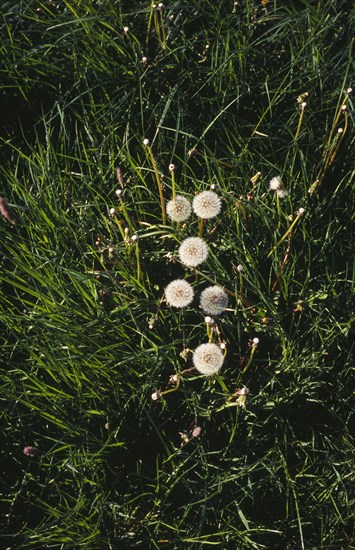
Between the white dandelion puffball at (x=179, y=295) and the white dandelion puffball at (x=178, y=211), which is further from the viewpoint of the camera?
the white dandelion puffball at (x=178, y=211)

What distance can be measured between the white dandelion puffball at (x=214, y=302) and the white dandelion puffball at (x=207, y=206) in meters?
0.22

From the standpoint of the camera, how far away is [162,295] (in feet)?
6.15

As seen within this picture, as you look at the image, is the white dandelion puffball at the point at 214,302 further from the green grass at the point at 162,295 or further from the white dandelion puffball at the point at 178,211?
the white dandelion puffball at the point at 178,211

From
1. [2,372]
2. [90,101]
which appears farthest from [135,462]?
[90,101]

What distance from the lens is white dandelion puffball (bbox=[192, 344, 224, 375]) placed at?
1.63 metres

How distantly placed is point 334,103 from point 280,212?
0.59 meters

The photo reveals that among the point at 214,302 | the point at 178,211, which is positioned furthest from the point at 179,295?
the point at 178,211

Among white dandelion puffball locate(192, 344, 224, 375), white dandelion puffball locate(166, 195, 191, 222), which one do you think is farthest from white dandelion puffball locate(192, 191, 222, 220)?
white dandelion puffball locate(192, 344, 224, 375)

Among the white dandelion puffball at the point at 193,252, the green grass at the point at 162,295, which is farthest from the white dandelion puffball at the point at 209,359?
the white dandelion puffball at the point at 193,252

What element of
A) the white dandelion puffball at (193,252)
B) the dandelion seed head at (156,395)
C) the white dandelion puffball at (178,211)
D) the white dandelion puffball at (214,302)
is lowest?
the dandelion seed head at (156,395)

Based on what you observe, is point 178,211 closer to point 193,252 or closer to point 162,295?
point 193,252

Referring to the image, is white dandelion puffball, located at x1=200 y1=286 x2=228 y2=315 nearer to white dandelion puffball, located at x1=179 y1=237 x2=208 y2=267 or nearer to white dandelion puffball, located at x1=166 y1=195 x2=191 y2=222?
white dandelion puffball, located at x1=179 y1=237 x2=208 y2=267

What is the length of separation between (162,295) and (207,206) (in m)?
0.31

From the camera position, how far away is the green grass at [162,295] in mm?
1724
